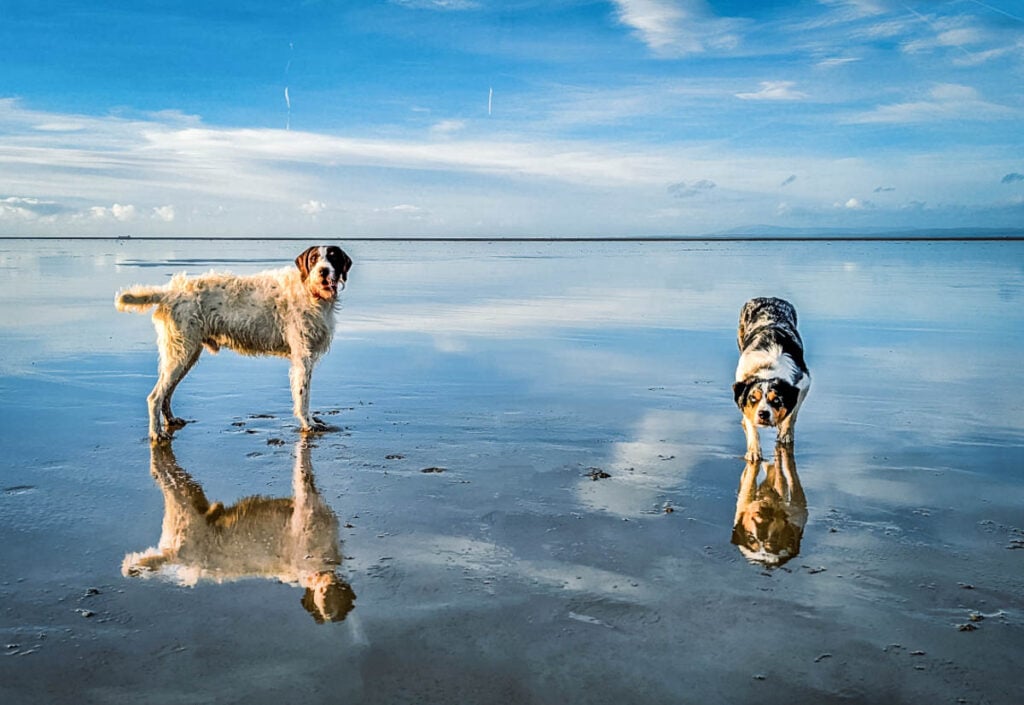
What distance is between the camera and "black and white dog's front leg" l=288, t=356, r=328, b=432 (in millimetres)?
8336

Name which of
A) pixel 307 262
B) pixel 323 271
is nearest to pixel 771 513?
pixel 323 271

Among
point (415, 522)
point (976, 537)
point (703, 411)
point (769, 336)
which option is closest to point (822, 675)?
point (976, 537)

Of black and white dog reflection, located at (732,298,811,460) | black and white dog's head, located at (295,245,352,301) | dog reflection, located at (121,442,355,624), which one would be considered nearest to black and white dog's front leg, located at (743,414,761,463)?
black and white dog reflection, located at (732,298,811,460)

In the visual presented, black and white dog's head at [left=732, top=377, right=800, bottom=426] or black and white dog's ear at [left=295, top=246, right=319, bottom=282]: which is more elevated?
black and white dog's ear at [left=295, top=246, right=319, bottom=282]

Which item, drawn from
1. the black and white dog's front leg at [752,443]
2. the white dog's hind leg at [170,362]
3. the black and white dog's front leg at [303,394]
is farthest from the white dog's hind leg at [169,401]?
the black and white dog's front leg at [752,443]

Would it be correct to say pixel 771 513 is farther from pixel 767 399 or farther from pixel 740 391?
pixel 740 391

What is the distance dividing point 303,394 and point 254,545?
3.43m

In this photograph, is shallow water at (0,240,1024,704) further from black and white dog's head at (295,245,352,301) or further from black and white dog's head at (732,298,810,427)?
black and white dog's head at (295,245,352,301)

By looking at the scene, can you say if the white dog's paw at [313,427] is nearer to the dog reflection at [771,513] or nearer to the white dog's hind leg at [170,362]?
the white dog's hind leg at [170,362]

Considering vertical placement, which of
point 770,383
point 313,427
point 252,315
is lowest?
point 313,427

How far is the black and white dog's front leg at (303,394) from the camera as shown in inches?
328

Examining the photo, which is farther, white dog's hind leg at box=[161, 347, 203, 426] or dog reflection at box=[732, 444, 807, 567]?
white dog's hind leg at box=[161, 347, 203, 426]

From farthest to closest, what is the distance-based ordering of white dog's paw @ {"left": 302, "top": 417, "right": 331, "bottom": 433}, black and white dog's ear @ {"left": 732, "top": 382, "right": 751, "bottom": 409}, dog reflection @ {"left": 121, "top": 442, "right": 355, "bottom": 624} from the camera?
white dog's paw @ {"left": 302, "top": 417, "right": 331, "bottom": 433}, black and white dog's ear @ {"left": 732, "top": 382, "right": 751, "bottom": 409}, dog reflection @ {"left": 121, "top": 442, "right": 355, "bottom": 624}

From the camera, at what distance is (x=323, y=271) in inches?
343
